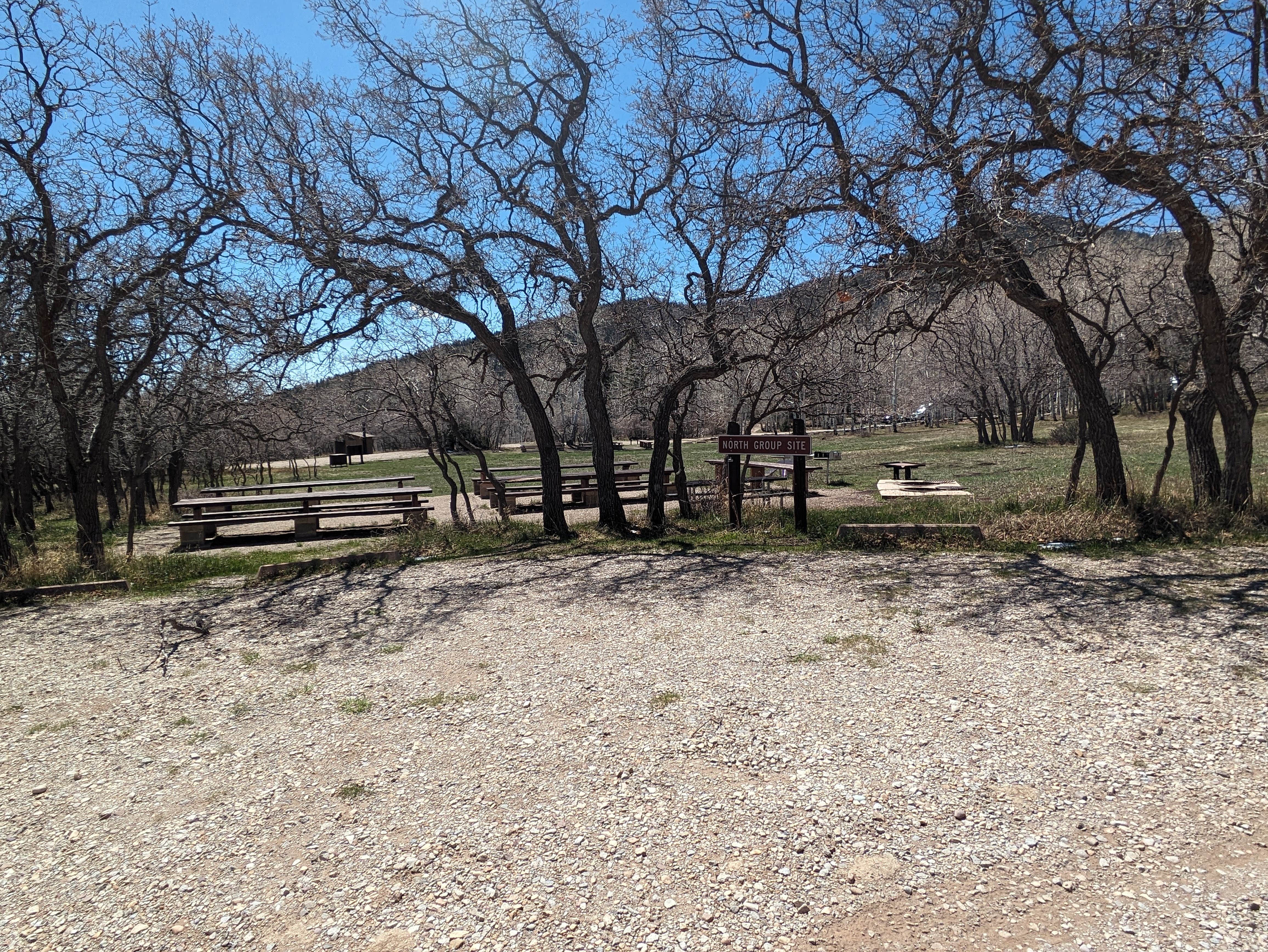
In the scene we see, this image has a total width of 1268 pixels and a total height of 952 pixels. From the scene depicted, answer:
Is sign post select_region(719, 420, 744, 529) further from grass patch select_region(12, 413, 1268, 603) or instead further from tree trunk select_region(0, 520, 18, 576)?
tree trunk select_region(0, 520, 18, 576)

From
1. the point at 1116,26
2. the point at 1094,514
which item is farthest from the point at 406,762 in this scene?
the point at 1116,26

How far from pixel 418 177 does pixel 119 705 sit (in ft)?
24.7

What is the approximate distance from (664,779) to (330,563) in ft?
21.4

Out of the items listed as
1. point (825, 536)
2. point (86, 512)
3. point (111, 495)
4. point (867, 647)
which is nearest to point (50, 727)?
point (867, 647)

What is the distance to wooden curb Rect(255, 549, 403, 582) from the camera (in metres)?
8.25

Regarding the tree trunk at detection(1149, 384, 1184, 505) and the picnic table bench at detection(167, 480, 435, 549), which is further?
the picnic table bench at detection(167, 480, 435, 549)

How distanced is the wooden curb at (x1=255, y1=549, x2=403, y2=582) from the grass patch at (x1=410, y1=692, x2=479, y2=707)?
15.5ft

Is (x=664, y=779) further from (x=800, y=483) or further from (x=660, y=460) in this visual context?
(x=660, y=460)

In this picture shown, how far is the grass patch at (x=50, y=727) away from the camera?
411cm

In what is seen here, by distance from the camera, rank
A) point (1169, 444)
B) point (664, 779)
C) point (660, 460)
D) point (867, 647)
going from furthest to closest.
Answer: point (660, 460)
point (1169, 444)
point (867, 647)
point (664, 779)

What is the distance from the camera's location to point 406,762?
350 centimetres

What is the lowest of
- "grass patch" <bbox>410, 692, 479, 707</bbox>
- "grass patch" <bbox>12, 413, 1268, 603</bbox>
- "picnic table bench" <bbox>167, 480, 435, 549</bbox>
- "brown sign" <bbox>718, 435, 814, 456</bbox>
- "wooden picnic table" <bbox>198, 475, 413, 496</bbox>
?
"grass patch" <bbox>410, 692, 479, 707</bbox>

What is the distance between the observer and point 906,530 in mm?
8266

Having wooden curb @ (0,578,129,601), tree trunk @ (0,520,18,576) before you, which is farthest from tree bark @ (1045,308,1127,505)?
tree trunk @ (0,520,18,576)
